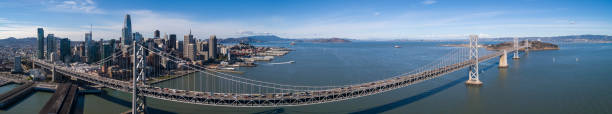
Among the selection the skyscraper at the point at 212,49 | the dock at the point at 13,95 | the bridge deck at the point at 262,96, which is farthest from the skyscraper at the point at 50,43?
the bridge deck at the point at 262,96

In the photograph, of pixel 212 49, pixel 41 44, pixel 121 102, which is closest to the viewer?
pixel 121 102

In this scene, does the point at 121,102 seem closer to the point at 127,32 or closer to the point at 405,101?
the point at 405,101

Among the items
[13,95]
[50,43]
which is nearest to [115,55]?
[13,95]

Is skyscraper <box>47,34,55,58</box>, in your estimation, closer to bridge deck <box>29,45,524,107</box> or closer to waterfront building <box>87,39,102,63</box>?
waterfront building <box>87,39,102,63</box>

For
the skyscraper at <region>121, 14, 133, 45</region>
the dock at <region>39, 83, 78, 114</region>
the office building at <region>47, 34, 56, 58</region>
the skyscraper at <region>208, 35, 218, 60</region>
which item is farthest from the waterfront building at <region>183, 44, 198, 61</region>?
the skyscraper at <region>121, 14, 133, 45</region>

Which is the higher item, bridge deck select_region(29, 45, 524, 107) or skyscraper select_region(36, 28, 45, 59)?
skyscraper select_region(36, 28, 45, 59)

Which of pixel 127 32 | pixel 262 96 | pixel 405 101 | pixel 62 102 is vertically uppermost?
pixel 127 32

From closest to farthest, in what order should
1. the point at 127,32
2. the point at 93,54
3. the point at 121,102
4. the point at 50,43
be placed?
the point at 121,102 → the point at 93,54 → the point at 50,43 → the point at 127,32

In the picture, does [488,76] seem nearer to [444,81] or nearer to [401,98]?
[444,81]

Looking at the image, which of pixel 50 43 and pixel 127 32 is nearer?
pixel 50 43
